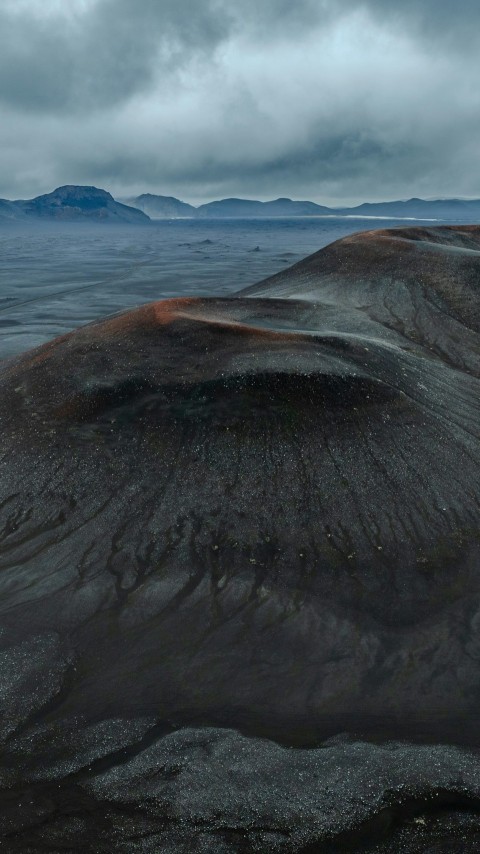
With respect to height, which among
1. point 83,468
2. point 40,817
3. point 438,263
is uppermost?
Result: point 438,263

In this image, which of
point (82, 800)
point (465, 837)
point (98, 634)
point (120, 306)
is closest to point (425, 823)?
point (465, 837)

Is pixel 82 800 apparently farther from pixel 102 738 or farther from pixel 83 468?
pixel 83 468

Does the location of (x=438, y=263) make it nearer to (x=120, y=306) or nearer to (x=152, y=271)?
(x=120, y=306)

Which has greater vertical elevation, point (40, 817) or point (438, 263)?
point (438, 263)

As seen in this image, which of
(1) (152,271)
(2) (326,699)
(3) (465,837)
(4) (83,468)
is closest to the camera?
(3) (465,837)

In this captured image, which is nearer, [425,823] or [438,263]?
[425,823]

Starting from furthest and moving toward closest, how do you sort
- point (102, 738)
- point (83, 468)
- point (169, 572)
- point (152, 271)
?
point (152, 271) → point (83, 468) → point (169, 572) → point (102, 738)
